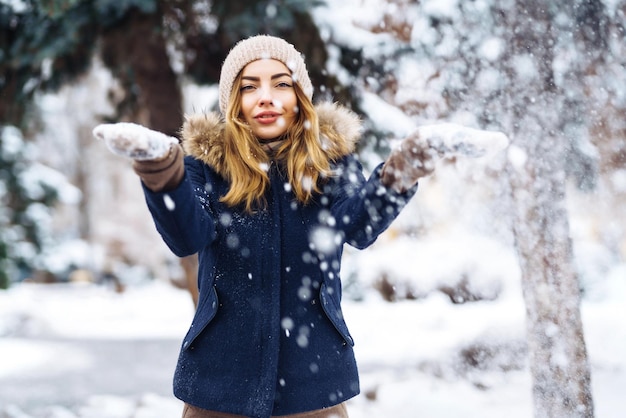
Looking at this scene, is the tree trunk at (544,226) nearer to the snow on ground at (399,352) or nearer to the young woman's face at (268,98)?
the snow on ground at (399,352)

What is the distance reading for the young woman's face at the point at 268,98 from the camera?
2018mm

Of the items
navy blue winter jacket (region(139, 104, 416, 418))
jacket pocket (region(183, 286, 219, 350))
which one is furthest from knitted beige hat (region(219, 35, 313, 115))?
jacket pocket (region(183, 286, 219, 350))

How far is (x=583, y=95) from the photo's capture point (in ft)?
13.6

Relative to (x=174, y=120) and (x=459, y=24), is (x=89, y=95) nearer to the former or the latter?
(x=174, y=120)

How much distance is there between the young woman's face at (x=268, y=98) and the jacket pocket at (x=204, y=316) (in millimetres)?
565

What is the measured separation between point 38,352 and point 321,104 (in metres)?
6.88

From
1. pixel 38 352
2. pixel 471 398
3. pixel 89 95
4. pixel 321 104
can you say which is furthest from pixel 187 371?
pixel 89 95

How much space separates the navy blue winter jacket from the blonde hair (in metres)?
0.04

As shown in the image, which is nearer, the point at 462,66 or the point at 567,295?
the point at 567,295

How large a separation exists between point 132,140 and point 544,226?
318 centimetres

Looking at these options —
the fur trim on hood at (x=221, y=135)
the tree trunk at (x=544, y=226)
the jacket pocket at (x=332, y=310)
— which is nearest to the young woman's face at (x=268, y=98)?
the fur trim on hood at (x=221, y=135)

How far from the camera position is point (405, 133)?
474 cm

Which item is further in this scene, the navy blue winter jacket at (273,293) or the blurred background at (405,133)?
the blurred background at (405,133)

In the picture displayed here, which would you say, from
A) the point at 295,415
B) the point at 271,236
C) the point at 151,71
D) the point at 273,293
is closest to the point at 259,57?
the point at 271,236
